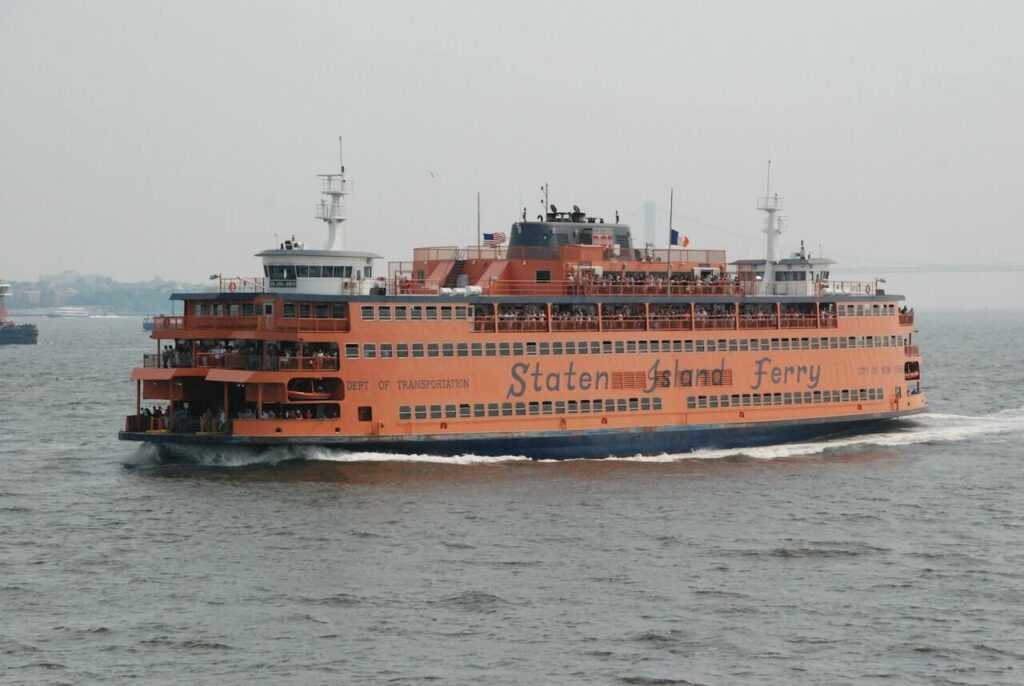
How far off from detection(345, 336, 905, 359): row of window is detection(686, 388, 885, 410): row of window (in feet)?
5.57

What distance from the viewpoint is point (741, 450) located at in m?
52.2

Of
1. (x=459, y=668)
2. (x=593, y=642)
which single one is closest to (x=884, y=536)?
(x=593, y=642)

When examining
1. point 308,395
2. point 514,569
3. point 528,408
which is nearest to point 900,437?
point 528,408

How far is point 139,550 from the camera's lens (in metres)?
34.7

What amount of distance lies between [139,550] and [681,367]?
23.2 metres

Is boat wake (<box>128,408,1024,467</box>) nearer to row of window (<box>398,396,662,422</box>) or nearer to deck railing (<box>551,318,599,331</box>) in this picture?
row of window (<box>398,396,662,422</box>)

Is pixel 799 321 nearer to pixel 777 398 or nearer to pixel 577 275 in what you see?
pixel 777 398

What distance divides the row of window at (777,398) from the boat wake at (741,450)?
1545 mm

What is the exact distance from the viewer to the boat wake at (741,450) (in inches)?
1791

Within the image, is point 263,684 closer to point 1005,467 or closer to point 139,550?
point 139,550

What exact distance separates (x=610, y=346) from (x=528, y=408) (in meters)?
4.06

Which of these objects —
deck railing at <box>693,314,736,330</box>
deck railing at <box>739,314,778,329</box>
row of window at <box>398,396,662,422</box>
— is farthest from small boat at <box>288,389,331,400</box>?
deck railing at <box>739,314,778,329</box>

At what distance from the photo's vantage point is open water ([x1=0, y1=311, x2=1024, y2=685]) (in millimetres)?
26969

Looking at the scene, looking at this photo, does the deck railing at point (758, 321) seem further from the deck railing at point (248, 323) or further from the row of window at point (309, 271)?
the deck railing at point (248, 323)
